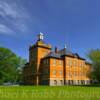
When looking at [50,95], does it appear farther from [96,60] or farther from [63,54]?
[63,54]

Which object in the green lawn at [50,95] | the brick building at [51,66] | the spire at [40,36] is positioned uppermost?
the spire at [40,36]

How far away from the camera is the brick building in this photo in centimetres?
6083

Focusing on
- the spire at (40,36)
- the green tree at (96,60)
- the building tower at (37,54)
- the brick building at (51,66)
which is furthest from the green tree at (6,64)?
the green tree at (96,60)

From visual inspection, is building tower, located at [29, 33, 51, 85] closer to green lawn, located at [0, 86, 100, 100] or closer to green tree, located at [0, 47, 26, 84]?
green tree, located at [0, 47, 26, 84]

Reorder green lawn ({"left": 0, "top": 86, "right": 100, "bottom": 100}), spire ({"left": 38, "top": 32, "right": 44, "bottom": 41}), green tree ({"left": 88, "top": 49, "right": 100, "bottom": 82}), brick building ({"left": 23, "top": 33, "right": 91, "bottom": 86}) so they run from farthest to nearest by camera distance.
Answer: spire ({"left": 38, "top": 32, "right": 44, "bottom": 41}) → brick building ({"left": 23, "top": 33, "right": 91, "bottom": 86}) → green tree ({"left": 88, "top": 49, "right": 100, "bottom": 82}) → green lawn ({"left": 0, "top": 86, "right": 100, "bottom": 100})

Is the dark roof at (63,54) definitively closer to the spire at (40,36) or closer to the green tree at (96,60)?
the spire at (40,36)

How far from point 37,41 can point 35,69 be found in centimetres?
867

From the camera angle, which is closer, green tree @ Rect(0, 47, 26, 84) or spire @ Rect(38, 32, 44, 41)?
green tree @ Rect(0, 47, 26, 84)

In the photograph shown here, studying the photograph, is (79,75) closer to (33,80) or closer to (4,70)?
(33,80)

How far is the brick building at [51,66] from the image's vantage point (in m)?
60.8

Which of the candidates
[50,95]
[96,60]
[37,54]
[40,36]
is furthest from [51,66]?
[50,95]

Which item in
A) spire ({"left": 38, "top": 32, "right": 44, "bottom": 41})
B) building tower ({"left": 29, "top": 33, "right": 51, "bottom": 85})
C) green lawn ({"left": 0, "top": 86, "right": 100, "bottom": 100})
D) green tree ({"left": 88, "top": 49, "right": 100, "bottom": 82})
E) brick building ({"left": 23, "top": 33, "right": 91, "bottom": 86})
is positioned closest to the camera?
green lawn ({"left": 0, "top": 86, "right": 100, "bottom": 100})

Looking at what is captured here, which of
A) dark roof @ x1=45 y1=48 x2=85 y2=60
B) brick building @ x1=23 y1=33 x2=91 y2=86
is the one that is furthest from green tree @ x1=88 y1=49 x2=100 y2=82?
dark roof @ x1=45 y1=48 x2=85 y2=60

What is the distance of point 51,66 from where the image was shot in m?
60.7
